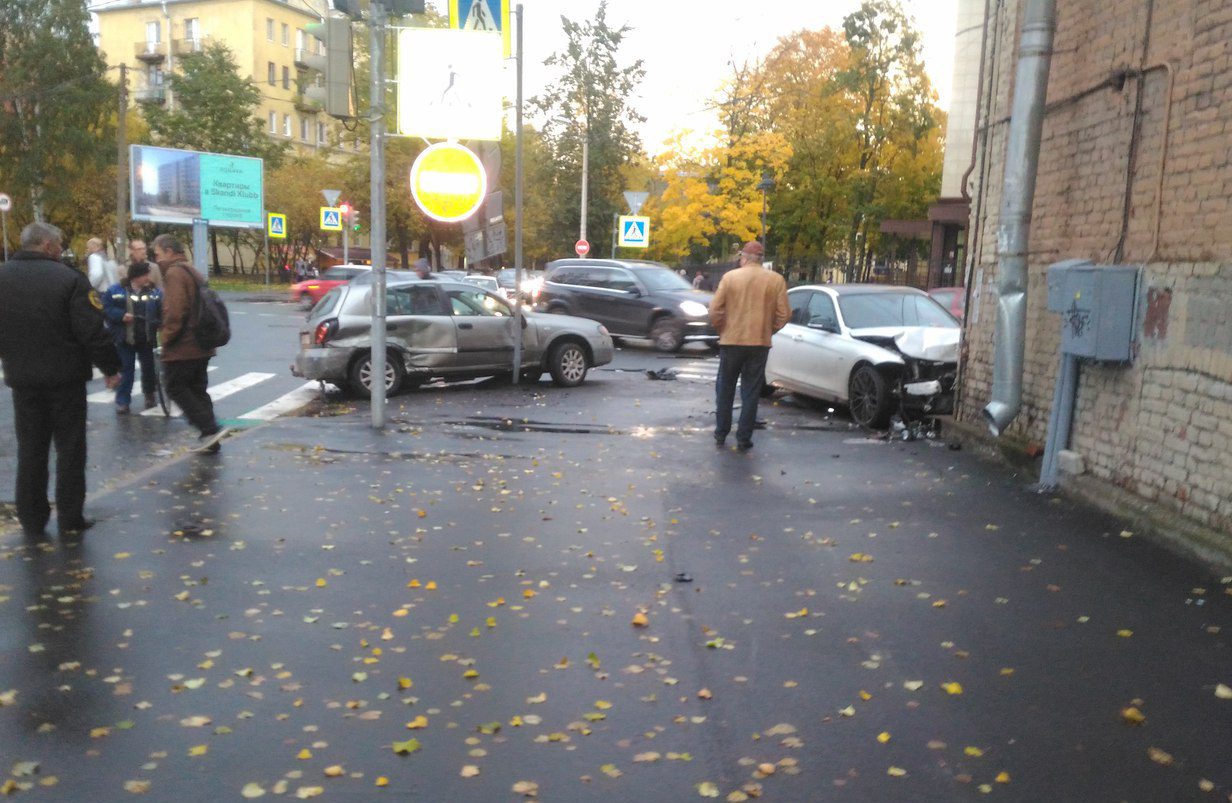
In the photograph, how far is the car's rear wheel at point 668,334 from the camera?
22.0m

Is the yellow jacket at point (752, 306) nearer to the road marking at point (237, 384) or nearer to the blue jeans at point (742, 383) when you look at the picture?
the blue jeans at point (742, 383)

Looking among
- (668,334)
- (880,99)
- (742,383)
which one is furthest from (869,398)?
(880,99)

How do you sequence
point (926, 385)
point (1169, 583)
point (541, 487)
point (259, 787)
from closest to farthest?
point (259, 787) < point (1169, 583) < point (541, 487) < point (926, 385)

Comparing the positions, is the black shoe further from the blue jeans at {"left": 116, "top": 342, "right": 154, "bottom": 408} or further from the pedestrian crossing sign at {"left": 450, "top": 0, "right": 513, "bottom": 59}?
the pedestrian crossing sign at {"left": 450, "top": 0, "right": 513, "bottom": 59}

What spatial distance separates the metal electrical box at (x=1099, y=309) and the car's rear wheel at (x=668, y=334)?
14205mm

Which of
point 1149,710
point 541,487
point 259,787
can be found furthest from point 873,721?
point 541,487

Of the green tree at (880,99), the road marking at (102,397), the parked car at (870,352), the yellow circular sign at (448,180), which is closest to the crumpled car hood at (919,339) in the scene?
the parked car at (870,352)

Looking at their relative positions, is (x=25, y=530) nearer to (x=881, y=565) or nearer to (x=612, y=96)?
(x=881, y=565)

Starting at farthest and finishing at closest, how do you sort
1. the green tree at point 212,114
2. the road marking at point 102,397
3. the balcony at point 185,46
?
the balcony at point 185,46
the green tree at point 212,114
the road marking at point 102,397

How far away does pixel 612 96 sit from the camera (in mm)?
44531

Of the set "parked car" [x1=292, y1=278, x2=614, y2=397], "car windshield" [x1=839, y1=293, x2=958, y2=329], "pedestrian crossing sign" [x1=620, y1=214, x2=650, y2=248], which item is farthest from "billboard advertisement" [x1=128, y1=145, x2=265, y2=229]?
"car windshield" [x1=839, y1=293, x2=958, y2=329]

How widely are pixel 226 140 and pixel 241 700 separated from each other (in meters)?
58.9

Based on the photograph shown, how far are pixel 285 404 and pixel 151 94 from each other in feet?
232

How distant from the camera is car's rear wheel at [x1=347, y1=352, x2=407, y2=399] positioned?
1396 centimetres
